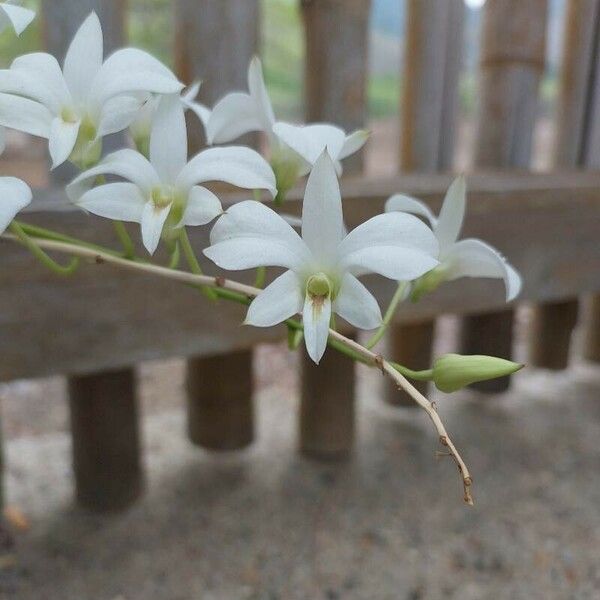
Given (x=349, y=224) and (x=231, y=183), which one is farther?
(x=349, y=224)

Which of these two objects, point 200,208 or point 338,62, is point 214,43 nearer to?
point 338,62

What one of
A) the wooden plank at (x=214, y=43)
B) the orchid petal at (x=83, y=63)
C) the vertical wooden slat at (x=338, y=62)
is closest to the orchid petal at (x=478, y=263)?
the orchid petal at (x=83, y=63)

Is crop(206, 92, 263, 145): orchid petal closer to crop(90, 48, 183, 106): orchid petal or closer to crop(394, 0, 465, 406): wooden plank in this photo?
crop(90, 48, 183, 106): orchid petal

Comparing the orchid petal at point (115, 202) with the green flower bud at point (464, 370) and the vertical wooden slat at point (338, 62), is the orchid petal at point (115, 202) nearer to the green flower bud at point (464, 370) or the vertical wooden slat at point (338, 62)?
the green flower bud at point (464, 370)

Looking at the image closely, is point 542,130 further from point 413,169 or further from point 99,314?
point 99,314

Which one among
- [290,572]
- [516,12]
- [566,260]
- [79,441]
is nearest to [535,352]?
[566,260]

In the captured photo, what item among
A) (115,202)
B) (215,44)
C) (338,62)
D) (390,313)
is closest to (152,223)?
(115,202)


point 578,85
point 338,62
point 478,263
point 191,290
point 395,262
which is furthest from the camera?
point 578,85
